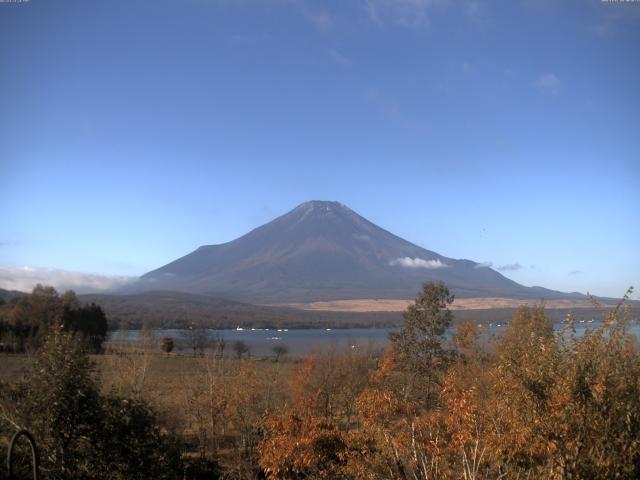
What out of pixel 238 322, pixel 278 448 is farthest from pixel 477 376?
pixel 238 322

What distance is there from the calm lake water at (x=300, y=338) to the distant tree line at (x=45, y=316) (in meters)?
2.57

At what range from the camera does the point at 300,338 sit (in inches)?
4023

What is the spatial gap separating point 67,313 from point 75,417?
160ft

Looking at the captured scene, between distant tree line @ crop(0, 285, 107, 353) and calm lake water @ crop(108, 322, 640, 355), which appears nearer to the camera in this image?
calm lake water @ crop(108, 322, 640, 355)

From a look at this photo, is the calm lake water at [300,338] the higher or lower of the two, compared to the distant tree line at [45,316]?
lower

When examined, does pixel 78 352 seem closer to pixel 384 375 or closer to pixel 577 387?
pixel 577 387

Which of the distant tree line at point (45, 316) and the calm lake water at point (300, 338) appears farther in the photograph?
the distant tree line at point (45, 316)

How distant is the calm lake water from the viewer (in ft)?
106

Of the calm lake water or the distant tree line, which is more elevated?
the distant tree line

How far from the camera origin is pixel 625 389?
25.5 ft

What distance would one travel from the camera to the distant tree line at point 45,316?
4960 centimetres

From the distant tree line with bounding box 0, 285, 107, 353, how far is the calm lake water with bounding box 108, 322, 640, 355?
2.57 m

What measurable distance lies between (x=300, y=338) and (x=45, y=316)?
55041mm

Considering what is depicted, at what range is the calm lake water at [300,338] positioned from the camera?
32269 mm
